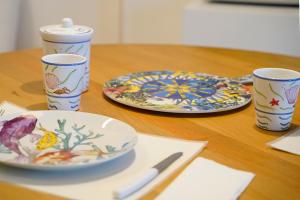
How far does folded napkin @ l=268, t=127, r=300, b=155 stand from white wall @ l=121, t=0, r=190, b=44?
180 centimetres

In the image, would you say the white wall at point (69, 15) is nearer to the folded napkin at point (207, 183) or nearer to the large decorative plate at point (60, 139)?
the large decorative plate at point (60, 139)

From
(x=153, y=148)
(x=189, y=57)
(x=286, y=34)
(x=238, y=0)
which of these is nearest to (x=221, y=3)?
(x=238, y=0)

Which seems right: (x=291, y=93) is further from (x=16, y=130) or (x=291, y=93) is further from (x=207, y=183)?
(x=16, y=130)

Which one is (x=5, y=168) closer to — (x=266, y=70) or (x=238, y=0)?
(x=266, y=70)

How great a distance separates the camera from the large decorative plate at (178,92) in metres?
0.91

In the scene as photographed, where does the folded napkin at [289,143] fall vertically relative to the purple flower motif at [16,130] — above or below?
below

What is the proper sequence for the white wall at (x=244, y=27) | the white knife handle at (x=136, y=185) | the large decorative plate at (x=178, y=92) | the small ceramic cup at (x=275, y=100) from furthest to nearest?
the white wall at (x=244, y=27)
the large decorative plate at (x=178, y=92)
the small ceramic cup at (x=275, y=100)
the white knife handle at (x=136, y=185)

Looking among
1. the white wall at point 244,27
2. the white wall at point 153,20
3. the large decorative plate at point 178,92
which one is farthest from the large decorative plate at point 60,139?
the white wall at point 153,20

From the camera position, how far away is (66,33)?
957 mm

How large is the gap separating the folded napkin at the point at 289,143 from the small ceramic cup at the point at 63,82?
36 centimetres

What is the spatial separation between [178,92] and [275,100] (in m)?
0.24

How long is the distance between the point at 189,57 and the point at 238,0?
109 centimetres

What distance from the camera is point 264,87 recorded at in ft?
2.67

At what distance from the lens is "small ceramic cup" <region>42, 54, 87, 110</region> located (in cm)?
85
